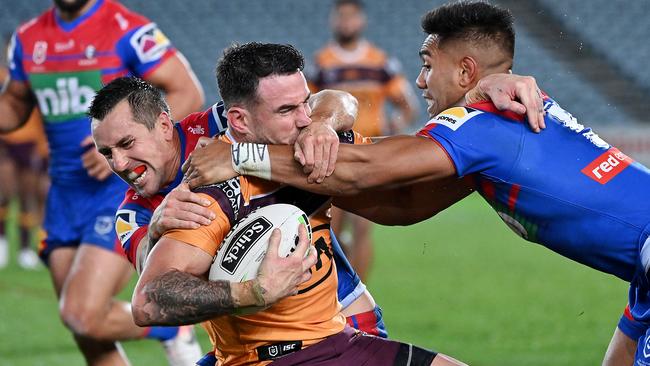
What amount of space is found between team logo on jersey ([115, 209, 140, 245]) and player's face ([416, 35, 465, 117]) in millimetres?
1394

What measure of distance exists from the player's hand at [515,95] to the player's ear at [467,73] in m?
0.26

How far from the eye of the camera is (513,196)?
13.4 ft

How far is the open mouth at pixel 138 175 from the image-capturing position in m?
4.26

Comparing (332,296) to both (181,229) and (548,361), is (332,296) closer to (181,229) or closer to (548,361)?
(181,229)

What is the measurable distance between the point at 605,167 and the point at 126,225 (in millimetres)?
1970

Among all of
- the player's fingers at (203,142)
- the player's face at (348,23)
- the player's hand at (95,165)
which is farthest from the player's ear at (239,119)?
the player's face at (348,23)

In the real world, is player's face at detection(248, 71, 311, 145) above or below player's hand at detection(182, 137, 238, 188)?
above

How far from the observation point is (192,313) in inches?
138

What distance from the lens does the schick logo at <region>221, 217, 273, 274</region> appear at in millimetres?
3611

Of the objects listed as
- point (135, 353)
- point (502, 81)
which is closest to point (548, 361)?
point (135, 353)

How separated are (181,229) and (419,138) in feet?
3.25

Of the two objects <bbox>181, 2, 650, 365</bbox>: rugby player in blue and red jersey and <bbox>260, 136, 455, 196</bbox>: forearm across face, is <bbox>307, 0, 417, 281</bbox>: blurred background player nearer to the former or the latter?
<bbox>181, 2, 650, 365</bbox>: rugby player in blue and red jersey

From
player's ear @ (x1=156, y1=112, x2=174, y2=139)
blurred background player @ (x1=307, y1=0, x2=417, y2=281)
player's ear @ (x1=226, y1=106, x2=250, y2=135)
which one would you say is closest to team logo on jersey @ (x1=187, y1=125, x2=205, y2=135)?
player's ear @ (x1=156, y1=112, x2=174, y2=139)

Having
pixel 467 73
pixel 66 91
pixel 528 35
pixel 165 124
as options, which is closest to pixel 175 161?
pixel 165 124
